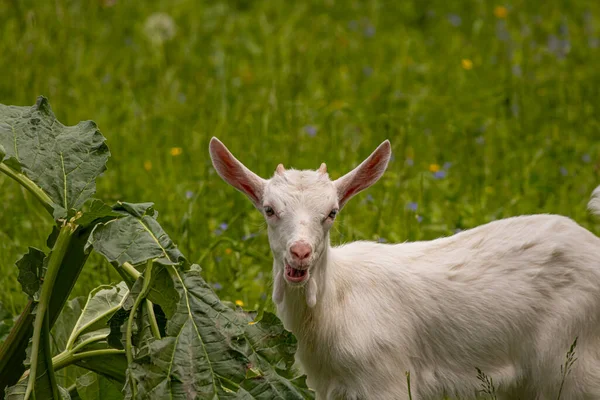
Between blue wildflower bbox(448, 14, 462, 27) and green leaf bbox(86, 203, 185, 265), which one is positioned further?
blue wildflower bbox(448, 14, 462, 27)

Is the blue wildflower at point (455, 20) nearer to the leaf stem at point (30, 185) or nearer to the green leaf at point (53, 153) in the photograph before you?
the green leaf at point (53, 153)

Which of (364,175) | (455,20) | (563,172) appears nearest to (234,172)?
(364,175)

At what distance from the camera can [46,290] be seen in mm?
3385

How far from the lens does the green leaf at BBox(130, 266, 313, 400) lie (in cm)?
328

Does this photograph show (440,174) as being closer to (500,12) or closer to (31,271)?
(31,271)

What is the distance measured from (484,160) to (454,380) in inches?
110

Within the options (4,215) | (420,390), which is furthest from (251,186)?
(4,215)

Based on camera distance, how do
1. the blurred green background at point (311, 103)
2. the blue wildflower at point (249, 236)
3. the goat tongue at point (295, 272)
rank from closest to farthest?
the goat tongue at point (295, 272)
the blue wildflower at point (249, 236)
the blurred green background at point (311, 103)

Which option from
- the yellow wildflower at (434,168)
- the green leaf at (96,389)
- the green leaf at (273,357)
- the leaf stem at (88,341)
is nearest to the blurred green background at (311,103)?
the yellow wildflower at (434,168)

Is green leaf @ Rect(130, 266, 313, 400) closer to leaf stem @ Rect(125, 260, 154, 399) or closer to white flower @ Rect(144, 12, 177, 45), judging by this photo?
leaf stem @ Rect(125, 260, 154, 399)

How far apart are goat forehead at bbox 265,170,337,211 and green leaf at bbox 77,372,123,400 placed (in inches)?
36.4

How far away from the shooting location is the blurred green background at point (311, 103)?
19.0ft

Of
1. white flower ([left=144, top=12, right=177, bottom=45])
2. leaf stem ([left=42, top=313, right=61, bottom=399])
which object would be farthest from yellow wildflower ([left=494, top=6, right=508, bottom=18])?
leaf stem ([left=42, top=313, right=61, bottom=399])

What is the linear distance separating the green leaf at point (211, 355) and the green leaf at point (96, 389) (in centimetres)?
64
